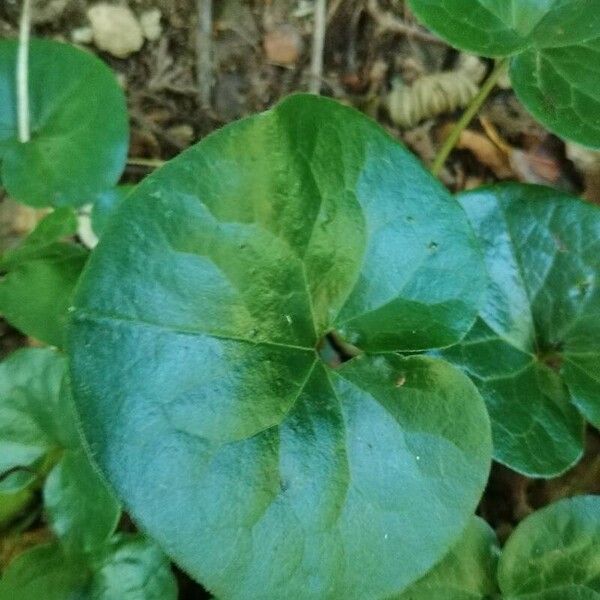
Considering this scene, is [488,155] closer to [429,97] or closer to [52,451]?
[429,97]

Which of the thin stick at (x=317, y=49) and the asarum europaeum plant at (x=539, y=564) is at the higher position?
the thin stick at (x=317, y=49)

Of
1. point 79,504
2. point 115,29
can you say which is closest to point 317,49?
point 115,29

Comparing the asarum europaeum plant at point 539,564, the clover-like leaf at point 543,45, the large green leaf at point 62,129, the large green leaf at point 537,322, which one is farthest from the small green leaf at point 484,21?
the asarum europaeum plant at point 539,564

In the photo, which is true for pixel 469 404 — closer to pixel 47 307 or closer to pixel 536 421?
pixel 536 421

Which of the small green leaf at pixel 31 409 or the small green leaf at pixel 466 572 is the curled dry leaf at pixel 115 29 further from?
the small green leaf at pixel 466 572

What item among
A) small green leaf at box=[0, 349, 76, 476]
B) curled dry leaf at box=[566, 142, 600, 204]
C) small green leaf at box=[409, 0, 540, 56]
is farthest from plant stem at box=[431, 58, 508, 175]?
small green leaf at box=[0, 349, 76, 476]

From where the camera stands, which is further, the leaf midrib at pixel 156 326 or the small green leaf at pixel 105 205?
the small green leaf at pixel 105 205

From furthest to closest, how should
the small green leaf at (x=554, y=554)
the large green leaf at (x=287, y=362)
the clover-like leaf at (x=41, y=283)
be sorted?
1. the clover-like leaf at (x=41, y=283)
2. the small green leaf at (x=554, y=554)
3. the large green leaf at (x=287, y=362)
